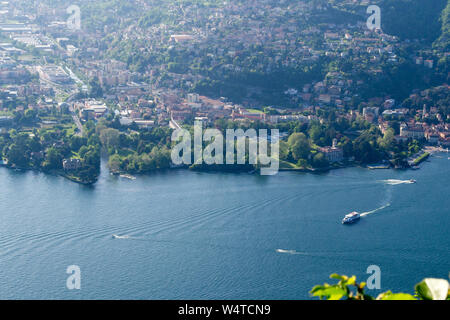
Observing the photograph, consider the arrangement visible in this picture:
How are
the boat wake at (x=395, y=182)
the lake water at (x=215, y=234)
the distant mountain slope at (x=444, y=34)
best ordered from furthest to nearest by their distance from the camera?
the distant mountain slope at (x=444, y=34)
the boat wake at (x=395, y=182)
the lake water at (x=215, y=234)

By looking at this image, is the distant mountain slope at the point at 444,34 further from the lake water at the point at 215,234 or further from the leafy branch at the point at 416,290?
the leafy branch at the point at 416,290

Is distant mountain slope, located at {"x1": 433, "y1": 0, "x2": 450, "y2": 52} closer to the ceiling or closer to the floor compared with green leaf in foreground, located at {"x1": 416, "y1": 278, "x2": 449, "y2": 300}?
closer to the ceiling

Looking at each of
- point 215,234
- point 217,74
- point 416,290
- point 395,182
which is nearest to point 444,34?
point 217,74

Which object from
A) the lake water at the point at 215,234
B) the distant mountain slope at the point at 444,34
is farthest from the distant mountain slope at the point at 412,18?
the lake water at the point at 215,234

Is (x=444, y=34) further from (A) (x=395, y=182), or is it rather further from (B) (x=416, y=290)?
(B) (x=416, y=290)

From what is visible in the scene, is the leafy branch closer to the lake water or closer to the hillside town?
the lake water

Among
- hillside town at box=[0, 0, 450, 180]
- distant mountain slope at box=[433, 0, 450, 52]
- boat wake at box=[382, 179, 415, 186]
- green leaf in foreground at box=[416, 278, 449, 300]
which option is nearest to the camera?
green leaf in foreground at box=[416, 278, 449, 300]

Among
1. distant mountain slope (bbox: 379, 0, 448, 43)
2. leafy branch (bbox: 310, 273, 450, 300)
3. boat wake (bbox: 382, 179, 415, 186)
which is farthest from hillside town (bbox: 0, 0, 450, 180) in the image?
leafy branch (bbox: 310, 273, 450, 300)

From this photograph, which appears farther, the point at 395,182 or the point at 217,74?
the point at 217,74

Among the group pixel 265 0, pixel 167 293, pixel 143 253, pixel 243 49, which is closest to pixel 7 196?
pixel 143 253

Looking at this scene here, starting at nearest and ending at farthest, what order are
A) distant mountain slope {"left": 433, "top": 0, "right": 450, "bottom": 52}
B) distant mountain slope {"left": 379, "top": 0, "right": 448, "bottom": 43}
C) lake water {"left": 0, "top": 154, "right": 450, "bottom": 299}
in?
1. lake water {"left": 0, "top": 154, "right": 450, "bottom": 299}
2. distant mountain slope {"left": 433, "top": 0, "right": 450, "bottom": 52}
3. distant mountain slope {"left": 379, "top": 0, "right": 448, "bottom": 43}
